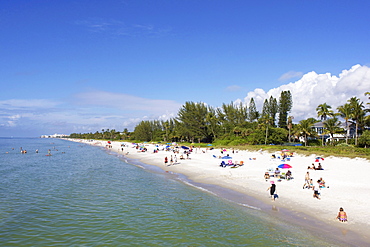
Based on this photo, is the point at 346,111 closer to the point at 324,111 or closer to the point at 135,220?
the point at 324,111

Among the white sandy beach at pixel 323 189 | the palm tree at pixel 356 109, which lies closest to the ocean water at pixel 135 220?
the white sandy beach at pixel 323 189

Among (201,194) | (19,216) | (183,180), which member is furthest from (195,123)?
(19,216)

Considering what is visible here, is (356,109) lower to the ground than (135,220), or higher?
higher

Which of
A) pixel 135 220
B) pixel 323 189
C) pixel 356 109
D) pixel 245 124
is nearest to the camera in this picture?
pixel 135 220

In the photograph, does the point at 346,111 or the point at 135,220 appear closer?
the point at 135,220

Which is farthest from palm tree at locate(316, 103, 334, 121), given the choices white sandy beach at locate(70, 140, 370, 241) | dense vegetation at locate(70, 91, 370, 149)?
white sandy beach at locate(70, 140, 370, 241)

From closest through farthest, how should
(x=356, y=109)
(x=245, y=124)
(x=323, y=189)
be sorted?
(x=323, y=189) → (x=356, y=109) → (x=245, y=124)

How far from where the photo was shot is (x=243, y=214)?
15797 mm

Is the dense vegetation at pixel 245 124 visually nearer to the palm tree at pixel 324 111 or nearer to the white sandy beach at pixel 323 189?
the palm tree at pixel 324 111

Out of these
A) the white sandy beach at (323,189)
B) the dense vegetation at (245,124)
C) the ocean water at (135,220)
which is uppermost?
the dense vegetation at (245,124)

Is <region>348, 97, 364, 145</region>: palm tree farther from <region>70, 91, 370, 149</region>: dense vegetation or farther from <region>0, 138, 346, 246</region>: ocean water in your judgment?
<region>0, 138, 346, 246</region>: ocean water

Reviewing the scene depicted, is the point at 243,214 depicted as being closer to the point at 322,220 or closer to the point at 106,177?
the point at 322,220

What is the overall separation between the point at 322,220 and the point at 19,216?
18.4 m

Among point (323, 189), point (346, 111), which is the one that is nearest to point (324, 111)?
point (346, 111)
